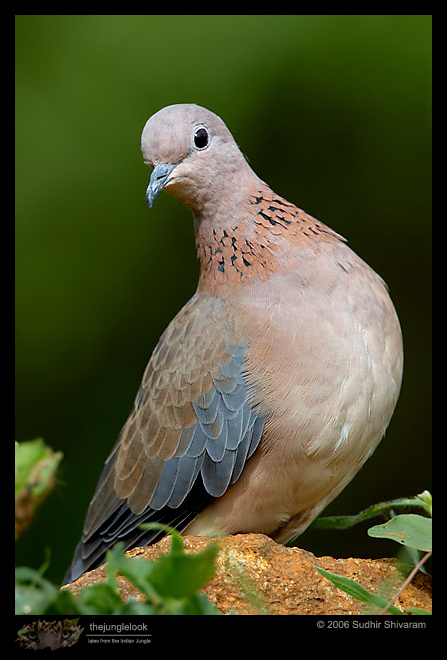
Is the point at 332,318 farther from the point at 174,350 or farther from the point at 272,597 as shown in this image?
the point at 272,597

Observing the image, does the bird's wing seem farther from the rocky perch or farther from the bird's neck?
the rocky perch

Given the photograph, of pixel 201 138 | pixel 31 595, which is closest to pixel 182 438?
→ pixel 201 138

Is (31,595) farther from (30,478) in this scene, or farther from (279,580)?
(279,580)

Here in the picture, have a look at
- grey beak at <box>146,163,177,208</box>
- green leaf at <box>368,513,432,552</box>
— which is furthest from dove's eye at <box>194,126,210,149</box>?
green leaf at <box>368,513,432,552</box>

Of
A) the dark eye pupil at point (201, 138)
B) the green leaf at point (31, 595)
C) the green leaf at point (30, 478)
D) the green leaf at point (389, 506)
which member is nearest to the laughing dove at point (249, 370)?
the dark eye pupil at point (201, 138)
